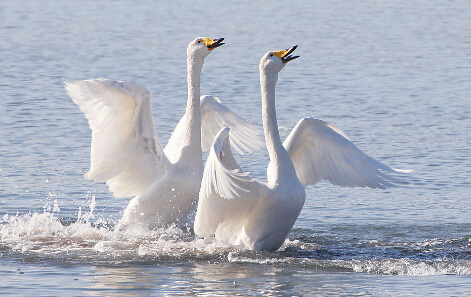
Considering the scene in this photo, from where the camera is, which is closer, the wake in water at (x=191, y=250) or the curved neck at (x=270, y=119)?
the wake in water at (x=191, y=250)

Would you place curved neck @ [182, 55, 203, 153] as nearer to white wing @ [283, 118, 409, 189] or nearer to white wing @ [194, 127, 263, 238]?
white wing @ [283, 118, 409, 189]

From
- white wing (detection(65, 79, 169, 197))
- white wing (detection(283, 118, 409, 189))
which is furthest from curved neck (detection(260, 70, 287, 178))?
white wing (detection(65, 79, 169, 197))

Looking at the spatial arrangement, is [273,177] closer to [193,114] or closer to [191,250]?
[191,250]

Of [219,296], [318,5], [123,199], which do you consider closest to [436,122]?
[123,199]

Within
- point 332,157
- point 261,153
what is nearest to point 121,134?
point 332,157

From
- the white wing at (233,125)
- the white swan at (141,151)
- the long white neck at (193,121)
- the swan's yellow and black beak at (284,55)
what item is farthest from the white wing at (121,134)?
the white wing at (233,125)

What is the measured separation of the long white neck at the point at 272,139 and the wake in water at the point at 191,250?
3.15ft

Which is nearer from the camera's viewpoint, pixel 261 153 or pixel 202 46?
pixel 202 46

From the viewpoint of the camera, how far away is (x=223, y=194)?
863 centimetres

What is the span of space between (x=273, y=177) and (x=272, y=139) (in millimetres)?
415

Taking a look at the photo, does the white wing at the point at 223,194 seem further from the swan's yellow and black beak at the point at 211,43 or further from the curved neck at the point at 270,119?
the swan's yellow and black beak at the point at 211,43

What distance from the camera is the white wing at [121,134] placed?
32.2 ft

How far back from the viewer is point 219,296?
8.26m

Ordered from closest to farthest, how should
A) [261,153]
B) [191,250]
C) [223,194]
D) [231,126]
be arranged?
[223,194] → [191,250] → [231,126] → [261,153]
